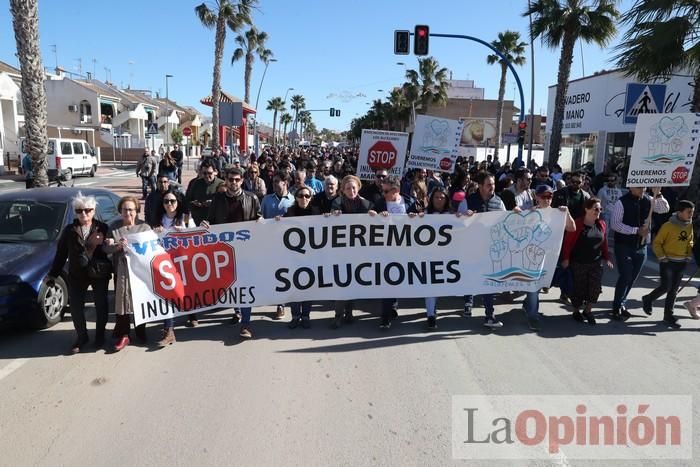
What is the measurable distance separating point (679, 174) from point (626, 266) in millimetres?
1556

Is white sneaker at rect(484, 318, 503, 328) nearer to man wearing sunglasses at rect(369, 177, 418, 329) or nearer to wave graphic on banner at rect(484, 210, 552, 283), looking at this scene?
wave graphic on banner at rect(484, 210, 552, 283)

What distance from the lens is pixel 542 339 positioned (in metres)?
5.76

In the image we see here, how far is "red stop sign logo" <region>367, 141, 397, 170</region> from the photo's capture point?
10055mm

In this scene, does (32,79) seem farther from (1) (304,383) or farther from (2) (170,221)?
(1) (304,383)

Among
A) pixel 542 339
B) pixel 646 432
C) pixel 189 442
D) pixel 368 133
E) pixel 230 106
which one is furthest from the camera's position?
pixel 230 106

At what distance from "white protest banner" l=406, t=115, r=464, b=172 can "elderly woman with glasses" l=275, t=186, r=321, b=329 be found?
4.49 m

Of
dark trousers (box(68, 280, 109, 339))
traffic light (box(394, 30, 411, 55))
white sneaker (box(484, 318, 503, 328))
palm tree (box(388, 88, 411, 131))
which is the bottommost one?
white sneaker (box(484, 318, 503, 328))

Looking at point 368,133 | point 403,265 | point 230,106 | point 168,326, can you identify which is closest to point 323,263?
point 403,265

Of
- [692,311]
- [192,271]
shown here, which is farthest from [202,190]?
[692,311]

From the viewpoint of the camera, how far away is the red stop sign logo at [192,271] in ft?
18.2

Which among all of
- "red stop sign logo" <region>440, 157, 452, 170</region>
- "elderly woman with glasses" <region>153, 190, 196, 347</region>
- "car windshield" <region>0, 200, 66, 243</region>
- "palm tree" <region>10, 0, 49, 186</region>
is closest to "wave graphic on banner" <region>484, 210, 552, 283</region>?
"elderly woman with glasses" <region>153, 190, 196, 347</region>

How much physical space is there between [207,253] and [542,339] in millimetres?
3675

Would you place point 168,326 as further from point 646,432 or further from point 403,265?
point 646,432

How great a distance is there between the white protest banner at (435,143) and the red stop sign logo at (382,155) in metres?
0.51
